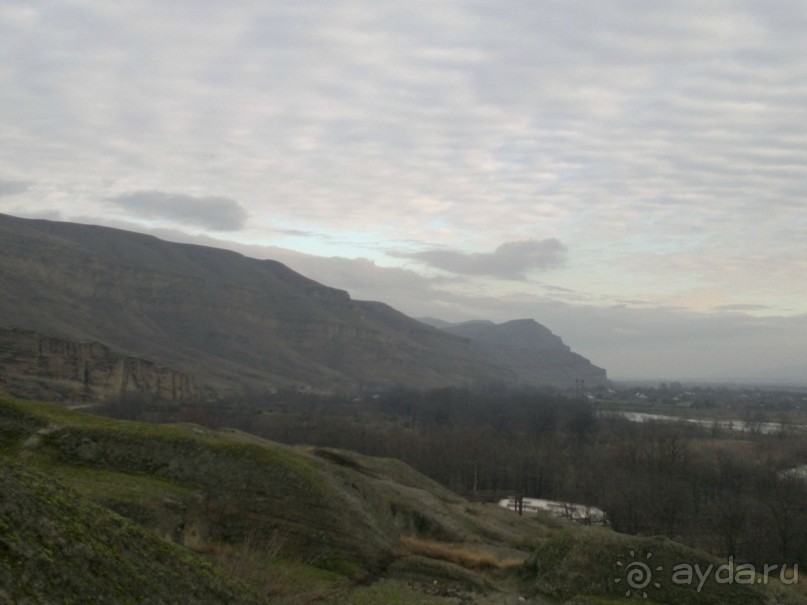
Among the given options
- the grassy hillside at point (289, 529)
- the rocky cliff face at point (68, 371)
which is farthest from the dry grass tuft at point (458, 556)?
the rocky cliff face at point (68, 371)

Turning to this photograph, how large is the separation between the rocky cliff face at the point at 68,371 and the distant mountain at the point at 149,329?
157 millimetres

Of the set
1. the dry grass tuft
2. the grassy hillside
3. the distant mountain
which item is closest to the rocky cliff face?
the distant mountain

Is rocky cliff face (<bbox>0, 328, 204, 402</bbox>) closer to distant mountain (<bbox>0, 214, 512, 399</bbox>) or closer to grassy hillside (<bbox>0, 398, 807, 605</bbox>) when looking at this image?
distant mountain (<bbox>0, 214, 512, 399</bbox>)

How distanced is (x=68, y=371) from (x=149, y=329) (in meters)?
65.9

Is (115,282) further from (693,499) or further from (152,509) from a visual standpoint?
(152,509)

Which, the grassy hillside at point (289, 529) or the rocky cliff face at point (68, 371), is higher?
the grassy hillside at point (289, 529)

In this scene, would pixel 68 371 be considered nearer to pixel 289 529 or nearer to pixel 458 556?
pixel 458 556

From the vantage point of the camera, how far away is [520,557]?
21625 millimetres

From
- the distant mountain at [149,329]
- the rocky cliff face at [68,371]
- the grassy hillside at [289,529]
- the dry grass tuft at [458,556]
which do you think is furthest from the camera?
the distant mountain at [149,329]

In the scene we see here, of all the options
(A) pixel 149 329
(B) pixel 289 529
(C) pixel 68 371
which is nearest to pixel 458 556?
(B) pixel 289 529

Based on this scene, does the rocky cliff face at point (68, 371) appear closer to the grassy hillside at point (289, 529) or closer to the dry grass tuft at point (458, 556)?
the grassy hillside at point (289, 529)

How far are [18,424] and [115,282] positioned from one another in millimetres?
151866

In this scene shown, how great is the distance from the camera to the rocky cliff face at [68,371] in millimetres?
75812

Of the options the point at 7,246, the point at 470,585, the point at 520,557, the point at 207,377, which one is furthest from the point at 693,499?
the point at 7,246
